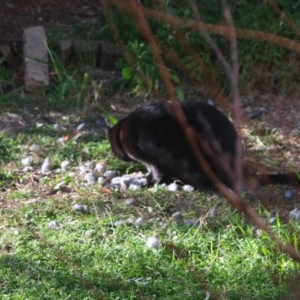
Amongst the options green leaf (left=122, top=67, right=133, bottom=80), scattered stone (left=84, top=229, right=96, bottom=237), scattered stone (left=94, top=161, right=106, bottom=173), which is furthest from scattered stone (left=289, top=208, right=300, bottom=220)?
green leaf (left=122, top=67, right=133, bottom=80)

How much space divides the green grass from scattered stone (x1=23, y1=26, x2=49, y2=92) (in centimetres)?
167

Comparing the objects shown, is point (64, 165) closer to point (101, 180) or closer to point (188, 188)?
point (101, 180)

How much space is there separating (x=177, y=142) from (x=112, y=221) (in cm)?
68

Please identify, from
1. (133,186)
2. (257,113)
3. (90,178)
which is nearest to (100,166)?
(90,178)

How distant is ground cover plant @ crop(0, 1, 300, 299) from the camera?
3.33 meters

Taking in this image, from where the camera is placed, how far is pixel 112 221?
4.00m

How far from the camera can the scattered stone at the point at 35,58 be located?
6.13 meters

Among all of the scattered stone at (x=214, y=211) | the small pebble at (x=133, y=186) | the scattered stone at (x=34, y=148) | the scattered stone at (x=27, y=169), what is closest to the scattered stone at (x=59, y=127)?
the scattered stone at (x=34, y=148)

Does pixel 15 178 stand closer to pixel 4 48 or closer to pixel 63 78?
pixel 63 78

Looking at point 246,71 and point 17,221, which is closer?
point 17,221

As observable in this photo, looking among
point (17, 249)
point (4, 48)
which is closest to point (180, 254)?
point (17, 249)

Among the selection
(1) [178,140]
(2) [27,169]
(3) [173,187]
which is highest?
(1) [178,140]

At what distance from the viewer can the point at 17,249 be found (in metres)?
3.70

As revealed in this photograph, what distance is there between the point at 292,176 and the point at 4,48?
319cm
